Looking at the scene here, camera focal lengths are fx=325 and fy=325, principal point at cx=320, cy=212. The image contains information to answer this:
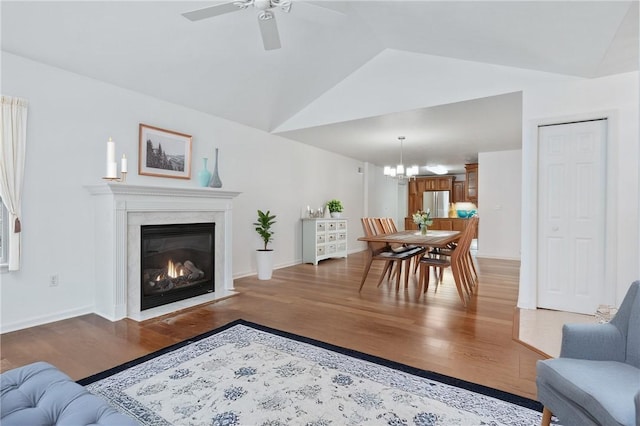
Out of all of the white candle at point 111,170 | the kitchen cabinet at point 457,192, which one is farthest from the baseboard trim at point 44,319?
the kitchen cabinet at point 457,192

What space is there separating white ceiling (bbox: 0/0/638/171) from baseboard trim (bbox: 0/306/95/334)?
2468 millimetres

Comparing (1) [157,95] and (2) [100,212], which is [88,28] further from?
(2) [100,212]

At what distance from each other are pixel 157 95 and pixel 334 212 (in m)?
4.21

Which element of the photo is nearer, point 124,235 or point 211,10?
point 211,10

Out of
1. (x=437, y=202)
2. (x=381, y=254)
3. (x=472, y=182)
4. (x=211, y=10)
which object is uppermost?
(x=211, y=10)

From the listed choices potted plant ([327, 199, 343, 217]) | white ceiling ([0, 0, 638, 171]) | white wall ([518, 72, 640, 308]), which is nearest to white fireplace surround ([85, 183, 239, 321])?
white ceiling ([0, 0, 638, 171])

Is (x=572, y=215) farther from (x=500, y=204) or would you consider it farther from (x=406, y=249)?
(x=500, y=204)

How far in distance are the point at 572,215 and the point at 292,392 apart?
11.5 ft

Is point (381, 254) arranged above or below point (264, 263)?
above

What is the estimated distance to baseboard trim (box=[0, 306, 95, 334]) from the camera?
2.93 meters

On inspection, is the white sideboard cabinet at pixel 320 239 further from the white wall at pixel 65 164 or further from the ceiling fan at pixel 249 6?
the ceiling fan at pixel 249 6

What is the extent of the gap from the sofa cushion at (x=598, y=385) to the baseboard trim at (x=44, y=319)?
4.03 meters

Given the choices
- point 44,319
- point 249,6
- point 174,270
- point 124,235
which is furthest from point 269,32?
point 44,319

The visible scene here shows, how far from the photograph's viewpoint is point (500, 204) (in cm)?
733
